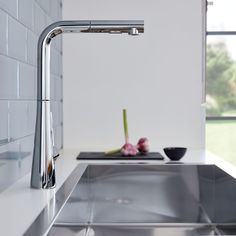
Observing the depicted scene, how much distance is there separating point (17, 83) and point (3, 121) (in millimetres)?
164

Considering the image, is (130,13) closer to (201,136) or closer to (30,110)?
(201,136)

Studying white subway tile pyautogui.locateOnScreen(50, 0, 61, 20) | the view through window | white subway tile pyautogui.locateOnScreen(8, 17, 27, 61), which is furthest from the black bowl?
the view through window

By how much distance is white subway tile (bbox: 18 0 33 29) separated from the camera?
3.76 ft

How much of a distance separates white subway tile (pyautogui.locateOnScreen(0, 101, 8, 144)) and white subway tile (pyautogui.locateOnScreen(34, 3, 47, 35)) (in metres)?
0.42

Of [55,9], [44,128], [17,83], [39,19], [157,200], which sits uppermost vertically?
[55,9]

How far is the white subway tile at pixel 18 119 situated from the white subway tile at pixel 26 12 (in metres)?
0.22

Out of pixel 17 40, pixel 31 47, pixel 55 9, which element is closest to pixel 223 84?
pixel 55 9

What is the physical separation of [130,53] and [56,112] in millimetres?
416

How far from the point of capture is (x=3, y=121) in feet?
3.21

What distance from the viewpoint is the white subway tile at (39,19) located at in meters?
1.35

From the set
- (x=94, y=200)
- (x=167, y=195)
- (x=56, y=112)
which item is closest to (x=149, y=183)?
(x=167, y=195)

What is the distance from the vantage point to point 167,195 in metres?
1.29

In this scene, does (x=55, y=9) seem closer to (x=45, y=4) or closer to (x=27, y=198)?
(x=45, y=4)

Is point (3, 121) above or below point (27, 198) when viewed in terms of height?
above
